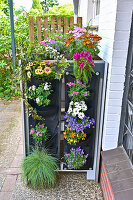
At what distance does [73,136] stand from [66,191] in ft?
2.33

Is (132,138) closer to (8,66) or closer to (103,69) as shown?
(103,69)

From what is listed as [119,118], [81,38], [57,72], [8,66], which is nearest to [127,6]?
[81,38]

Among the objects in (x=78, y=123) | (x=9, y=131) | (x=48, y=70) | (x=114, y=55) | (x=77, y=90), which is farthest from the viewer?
(x=9, y=131)

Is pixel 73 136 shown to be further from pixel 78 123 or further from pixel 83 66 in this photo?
pixel 83 66

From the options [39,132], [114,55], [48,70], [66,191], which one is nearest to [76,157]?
[66,191]

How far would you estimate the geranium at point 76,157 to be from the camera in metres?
2.61

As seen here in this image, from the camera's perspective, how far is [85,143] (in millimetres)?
2604

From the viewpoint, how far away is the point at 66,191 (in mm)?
2582

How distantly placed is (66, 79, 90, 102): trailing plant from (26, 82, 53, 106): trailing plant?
240 mm

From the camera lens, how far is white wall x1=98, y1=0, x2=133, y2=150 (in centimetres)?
201

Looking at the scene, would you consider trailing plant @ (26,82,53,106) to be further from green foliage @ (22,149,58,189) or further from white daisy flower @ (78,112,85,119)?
green foliage @ (22,149,58,189)

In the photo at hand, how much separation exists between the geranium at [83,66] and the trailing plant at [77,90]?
68 mm

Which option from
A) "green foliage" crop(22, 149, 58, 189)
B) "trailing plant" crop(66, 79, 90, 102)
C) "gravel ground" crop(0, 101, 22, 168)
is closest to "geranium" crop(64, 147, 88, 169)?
"green foliage" crop(22, 149, 58, 189)

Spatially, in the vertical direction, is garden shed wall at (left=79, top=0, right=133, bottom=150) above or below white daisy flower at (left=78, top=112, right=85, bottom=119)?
above
